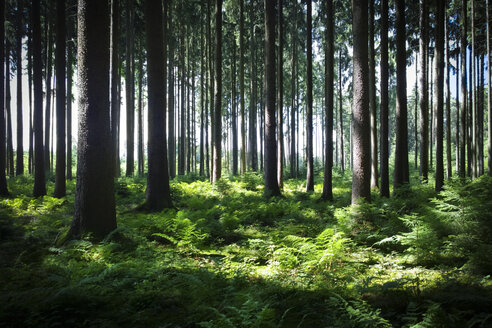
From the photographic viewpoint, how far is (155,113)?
931cm

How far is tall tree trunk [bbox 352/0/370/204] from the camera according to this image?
25.2 feet

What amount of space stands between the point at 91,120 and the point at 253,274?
4.62 meters

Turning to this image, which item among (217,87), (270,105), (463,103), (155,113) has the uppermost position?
(217,87)

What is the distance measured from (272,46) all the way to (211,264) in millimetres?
10577

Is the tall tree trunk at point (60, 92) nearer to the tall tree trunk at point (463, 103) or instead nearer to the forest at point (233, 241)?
the forest at point (233, 241)

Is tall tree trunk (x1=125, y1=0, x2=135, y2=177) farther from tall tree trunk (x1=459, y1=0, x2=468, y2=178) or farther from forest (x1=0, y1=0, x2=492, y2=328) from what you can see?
tall tree trunk (x1=459, y1=0, x2=468, y2=178)

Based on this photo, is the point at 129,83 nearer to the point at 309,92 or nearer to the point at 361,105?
the point at 309,92

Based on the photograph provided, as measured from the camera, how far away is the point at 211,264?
5324 mm

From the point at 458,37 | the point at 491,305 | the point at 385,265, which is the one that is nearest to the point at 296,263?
the point at 385,265

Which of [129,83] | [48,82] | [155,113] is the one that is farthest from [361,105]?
[48,82]

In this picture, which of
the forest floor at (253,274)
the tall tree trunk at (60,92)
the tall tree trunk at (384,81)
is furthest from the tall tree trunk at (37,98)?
the tall tree trunk at (384,81)

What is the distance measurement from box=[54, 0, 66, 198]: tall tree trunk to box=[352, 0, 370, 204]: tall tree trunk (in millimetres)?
10709

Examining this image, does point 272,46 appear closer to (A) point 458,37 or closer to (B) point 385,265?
(B) point 385,265

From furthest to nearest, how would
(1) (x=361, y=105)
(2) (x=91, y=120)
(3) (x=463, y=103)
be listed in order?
(3) (x=463, y=103), (1) (x=361, y=105), (2) (x=91, y=120)
